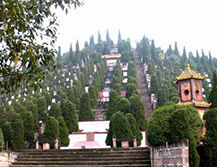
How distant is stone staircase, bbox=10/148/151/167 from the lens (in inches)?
730

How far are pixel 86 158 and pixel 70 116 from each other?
14.0 m

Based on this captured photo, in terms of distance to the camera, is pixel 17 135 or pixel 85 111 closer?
pixel 17 135

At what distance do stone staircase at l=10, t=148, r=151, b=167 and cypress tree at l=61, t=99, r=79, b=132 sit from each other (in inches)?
443

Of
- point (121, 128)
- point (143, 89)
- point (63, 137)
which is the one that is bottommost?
point (63, 137)

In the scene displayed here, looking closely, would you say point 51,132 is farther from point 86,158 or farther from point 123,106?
point 123,106

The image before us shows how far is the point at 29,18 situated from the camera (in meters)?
6.99

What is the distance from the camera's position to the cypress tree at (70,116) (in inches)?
1291

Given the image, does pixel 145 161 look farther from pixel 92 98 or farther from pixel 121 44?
pixel 121 44

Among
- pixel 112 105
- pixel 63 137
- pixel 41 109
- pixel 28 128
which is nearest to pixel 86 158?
pixel 63 137

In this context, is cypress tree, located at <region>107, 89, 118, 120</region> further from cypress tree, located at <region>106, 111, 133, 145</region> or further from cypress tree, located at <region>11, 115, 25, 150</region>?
cypress tree, located at <region>11, 115, 25, 150</region>

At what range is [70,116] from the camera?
33.3m

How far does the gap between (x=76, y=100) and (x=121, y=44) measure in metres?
54.1

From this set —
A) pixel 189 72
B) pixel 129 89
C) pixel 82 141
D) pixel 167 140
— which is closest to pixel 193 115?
pixel 167 140

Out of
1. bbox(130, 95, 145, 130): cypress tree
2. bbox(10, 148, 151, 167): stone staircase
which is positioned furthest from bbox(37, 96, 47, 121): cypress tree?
bbox(10, 148, 151, 167): stone staircase
